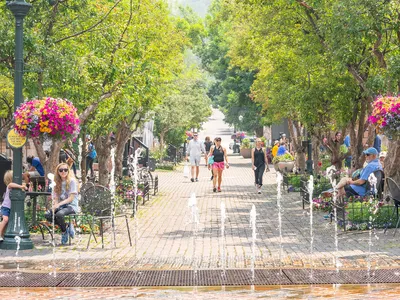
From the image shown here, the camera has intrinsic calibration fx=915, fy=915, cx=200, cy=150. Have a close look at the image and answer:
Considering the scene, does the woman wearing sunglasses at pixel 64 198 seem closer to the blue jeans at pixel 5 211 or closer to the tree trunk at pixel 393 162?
the blue jeans at pixel 5 211

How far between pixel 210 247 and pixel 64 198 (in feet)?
8.07

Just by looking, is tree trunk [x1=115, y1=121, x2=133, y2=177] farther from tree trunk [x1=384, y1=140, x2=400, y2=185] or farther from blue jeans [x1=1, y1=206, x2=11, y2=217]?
blue jeans [x1=1, y1=206, x2=11, y2=217]

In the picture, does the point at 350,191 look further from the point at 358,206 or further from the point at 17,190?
the point at 17,190

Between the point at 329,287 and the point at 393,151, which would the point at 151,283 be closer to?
the point at 329,287

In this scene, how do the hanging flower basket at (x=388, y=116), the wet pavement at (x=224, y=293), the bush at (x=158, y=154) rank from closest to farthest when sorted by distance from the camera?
the wet pavement at (x=224, y=293) < the hanging flower basket at (x=388, y=116) < the bush at (x=158, y=154)

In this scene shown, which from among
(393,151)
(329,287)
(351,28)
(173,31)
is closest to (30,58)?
(351,28)

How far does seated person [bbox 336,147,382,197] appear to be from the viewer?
1524 cm

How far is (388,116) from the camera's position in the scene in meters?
14.0

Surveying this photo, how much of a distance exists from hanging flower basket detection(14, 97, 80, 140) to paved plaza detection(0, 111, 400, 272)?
171cm

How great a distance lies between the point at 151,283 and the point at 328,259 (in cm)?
268

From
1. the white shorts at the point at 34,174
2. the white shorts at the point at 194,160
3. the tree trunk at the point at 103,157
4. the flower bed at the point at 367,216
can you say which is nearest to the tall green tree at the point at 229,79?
the white shorts at the point at 194,160

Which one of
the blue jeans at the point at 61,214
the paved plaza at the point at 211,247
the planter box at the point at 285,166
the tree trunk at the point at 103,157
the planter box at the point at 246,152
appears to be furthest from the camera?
the planter box at the point at 246,152

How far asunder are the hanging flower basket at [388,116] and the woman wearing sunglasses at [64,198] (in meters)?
4.76

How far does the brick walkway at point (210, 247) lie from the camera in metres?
11.5
